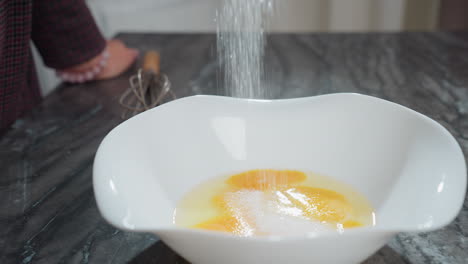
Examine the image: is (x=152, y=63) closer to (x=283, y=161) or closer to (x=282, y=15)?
(x=283, y=161)

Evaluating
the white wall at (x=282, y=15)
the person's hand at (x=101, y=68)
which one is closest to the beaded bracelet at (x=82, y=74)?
the person's hand at (x=101, y=68)

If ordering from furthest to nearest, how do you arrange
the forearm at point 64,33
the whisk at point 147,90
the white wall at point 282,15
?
the white wall at point 282,15 → the forearm at point 64,33 → the whisk at point 147,90

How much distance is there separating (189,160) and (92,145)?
8.9 inches

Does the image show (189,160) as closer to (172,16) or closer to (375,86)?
(375,86)

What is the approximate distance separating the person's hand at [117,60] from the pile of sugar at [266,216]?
1.74 feet

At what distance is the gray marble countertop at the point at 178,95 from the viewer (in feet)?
1.46

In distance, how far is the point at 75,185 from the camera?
1.87ft

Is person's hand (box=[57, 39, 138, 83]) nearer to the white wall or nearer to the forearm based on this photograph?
the forearm

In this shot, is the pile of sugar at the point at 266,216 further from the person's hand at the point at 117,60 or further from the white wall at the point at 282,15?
the white wall at the point at 282,15

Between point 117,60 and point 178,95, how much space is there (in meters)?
0.19

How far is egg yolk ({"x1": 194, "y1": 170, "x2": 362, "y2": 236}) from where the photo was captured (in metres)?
0.41

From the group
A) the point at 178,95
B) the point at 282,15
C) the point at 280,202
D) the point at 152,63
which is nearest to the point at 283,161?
the point at 280,202

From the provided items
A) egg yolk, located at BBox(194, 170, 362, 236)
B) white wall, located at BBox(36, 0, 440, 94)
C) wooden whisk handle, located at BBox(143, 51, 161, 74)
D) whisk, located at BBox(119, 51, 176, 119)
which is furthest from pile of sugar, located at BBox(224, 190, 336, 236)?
white wall, located at BBox(36, 0, 440, 94)

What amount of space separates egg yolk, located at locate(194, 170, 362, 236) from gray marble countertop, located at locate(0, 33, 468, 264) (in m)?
0.04
